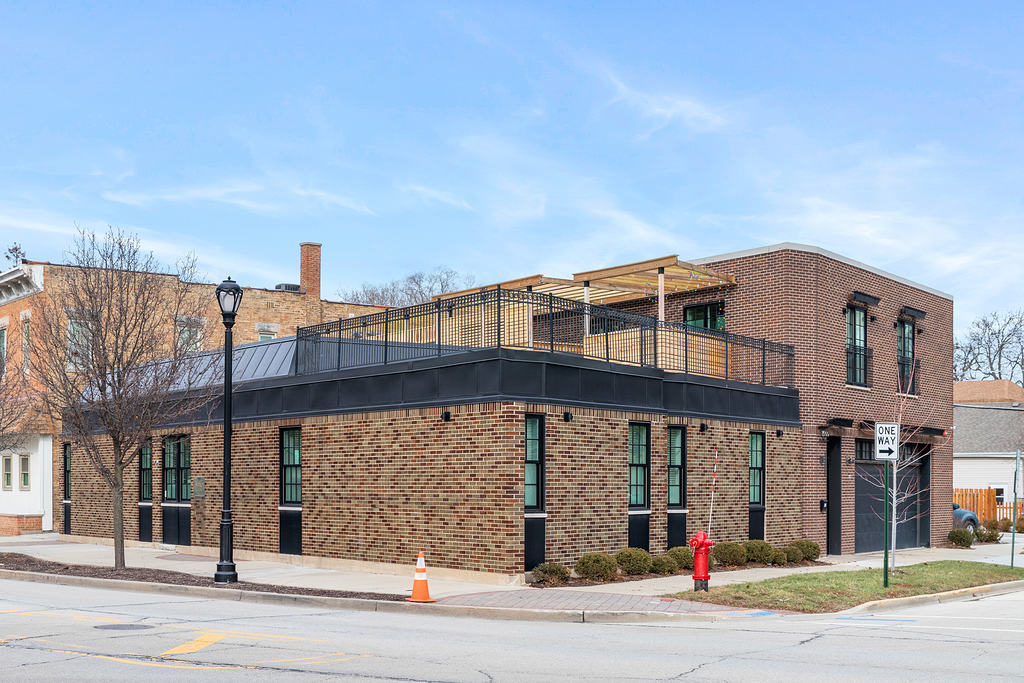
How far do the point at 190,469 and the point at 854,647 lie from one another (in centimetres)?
1937

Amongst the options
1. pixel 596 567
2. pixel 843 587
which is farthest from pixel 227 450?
pixel 843 587

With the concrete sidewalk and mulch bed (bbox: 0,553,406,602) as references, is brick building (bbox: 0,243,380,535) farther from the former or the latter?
mulch bed (bbox: 0,553,406,602)

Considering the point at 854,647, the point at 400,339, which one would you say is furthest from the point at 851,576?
the point at 400,339

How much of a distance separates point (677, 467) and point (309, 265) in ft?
90.7

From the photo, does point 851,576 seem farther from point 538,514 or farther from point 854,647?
point 854,647

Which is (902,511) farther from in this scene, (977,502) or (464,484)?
(464,484)

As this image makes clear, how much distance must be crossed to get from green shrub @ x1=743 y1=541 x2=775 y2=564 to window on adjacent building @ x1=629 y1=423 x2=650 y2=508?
280 cm

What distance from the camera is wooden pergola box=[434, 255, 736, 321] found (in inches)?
1013

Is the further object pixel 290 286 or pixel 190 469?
pixel 290 286

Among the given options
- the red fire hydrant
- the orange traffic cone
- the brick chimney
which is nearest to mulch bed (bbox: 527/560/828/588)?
the red fire hydrant

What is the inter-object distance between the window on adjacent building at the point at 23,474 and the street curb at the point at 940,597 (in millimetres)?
29777

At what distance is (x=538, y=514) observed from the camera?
19.4 metres

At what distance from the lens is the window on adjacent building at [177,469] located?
2797 centimetres

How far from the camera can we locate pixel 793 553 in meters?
24.1
